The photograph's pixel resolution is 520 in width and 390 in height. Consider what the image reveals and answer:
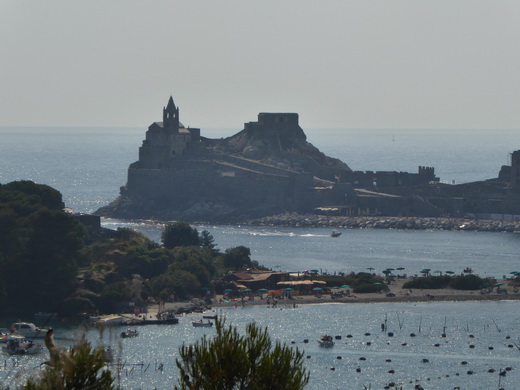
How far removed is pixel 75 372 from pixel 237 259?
5050 centimetres

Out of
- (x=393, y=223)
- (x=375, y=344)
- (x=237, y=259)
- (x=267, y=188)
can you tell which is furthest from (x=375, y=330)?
(x=267, y=188)

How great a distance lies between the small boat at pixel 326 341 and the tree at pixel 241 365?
29.5 metres

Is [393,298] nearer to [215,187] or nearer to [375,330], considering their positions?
[375,330]

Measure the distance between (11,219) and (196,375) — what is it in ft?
127

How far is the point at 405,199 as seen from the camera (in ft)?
353

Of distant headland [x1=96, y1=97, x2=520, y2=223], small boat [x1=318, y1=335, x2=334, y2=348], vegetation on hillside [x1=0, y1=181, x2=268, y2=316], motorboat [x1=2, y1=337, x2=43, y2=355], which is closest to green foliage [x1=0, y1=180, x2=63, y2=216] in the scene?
vegetation on hillside [x1=0, y1=181, x2=268, y2=316]

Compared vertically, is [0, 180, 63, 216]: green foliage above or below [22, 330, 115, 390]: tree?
above

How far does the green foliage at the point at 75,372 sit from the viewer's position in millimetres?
15203

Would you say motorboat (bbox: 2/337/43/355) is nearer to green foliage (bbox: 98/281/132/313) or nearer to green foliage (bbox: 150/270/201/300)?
green foliage (bbox: 98/281/132/313)

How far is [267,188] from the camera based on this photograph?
365 feet

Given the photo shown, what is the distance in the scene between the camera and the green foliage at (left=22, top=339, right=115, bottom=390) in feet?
49.9

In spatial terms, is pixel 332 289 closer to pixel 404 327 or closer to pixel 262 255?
pixel 404 327

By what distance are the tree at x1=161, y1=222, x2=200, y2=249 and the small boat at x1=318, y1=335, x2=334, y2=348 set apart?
23.0 metres

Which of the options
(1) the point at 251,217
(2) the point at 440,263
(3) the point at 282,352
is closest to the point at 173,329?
(2) the point at 440,263
